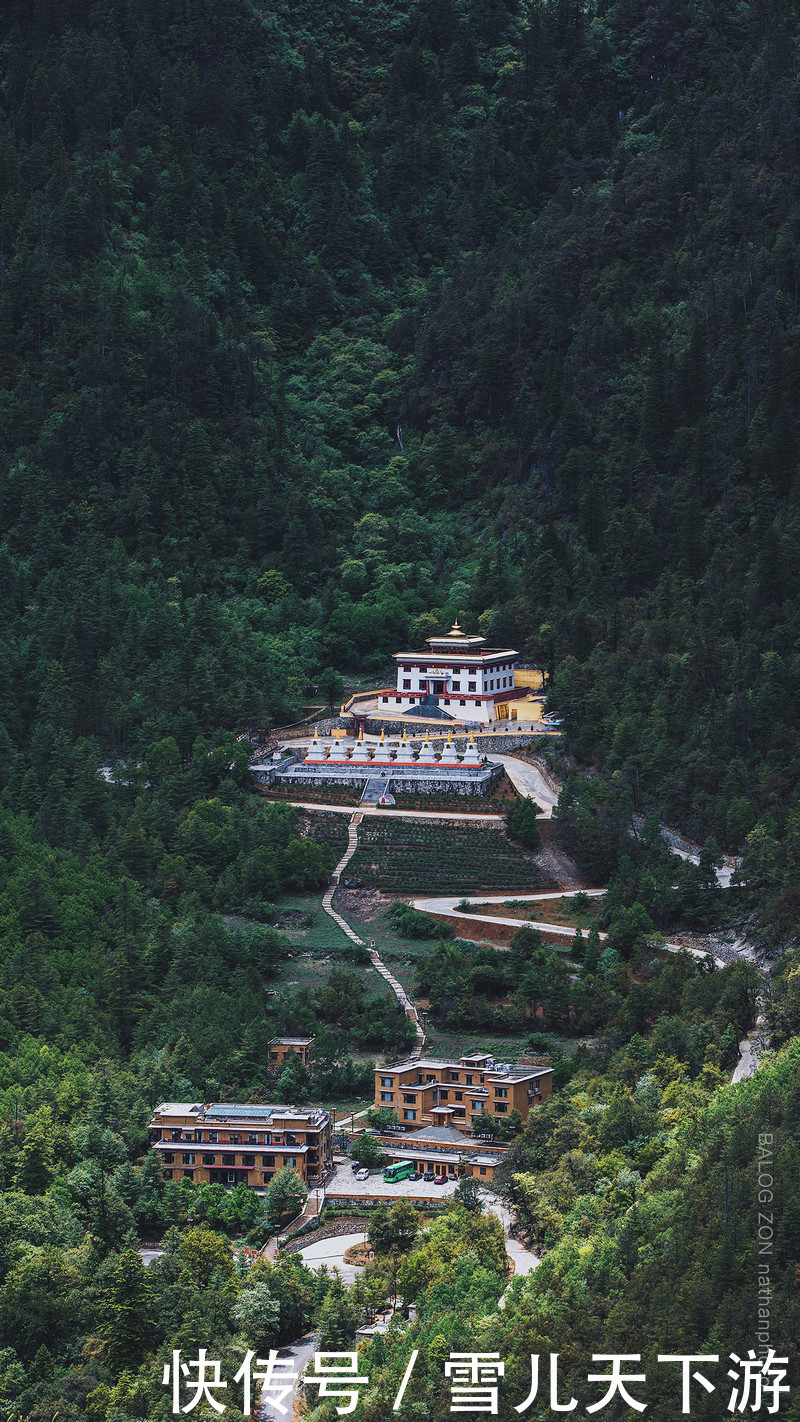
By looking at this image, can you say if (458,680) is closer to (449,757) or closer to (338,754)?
(338,754)

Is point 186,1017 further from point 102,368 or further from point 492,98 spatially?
point 492,98

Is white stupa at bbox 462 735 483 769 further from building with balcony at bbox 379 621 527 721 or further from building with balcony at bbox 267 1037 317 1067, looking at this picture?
building with balcony at bbox 267 1037 317 1067

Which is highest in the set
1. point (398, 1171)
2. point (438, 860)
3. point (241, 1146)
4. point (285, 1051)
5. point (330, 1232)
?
point (438, 860)

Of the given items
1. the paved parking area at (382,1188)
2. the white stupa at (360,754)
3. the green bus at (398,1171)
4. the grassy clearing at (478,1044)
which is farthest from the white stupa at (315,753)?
the paved parking area at (382,1188)

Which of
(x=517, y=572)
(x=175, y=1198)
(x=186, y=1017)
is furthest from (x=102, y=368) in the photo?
(x=175, y=1198)

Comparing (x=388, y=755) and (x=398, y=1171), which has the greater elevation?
(x=388, y=755)

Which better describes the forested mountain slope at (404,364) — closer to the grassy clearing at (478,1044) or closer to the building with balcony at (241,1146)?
the grassy clearing at (478,1044)

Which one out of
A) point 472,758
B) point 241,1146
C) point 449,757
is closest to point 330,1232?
point 241,1146
